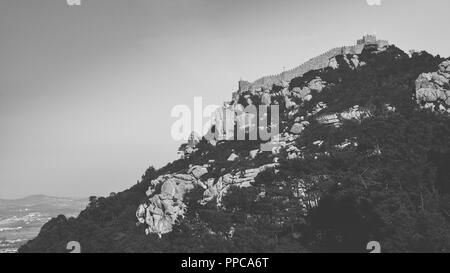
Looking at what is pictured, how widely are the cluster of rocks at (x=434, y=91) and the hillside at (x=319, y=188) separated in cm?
14

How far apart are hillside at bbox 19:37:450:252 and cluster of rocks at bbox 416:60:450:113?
0.14 m

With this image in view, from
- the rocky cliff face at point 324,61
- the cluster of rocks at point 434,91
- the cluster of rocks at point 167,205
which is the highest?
the rocky cliff face at point 324,61

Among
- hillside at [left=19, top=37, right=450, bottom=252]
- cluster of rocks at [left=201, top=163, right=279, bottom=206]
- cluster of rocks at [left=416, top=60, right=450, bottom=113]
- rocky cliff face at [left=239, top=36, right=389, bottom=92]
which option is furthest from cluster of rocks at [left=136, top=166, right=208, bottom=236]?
→ cluster of rocks at [left=416, top=60, right=450, bottom=113]

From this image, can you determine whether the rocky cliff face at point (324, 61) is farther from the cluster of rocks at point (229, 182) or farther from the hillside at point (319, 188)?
the cluster of rocks at point (229, 182)

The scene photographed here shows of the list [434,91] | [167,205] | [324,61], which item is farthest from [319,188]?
[324,61]

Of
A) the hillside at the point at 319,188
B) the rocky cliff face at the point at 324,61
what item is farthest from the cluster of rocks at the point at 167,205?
the rocky cliff face at the point at 324,61

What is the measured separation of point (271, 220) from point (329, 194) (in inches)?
240

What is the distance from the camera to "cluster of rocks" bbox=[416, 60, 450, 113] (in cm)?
5400

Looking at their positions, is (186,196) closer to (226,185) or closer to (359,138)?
(226,185)

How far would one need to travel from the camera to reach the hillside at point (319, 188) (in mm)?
39594

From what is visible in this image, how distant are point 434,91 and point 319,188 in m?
21.6

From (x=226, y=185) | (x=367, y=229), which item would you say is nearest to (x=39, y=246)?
(x=226, y=185)

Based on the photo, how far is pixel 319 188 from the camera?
44.7m

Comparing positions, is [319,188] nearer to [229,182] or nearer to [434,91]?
[229,182]
